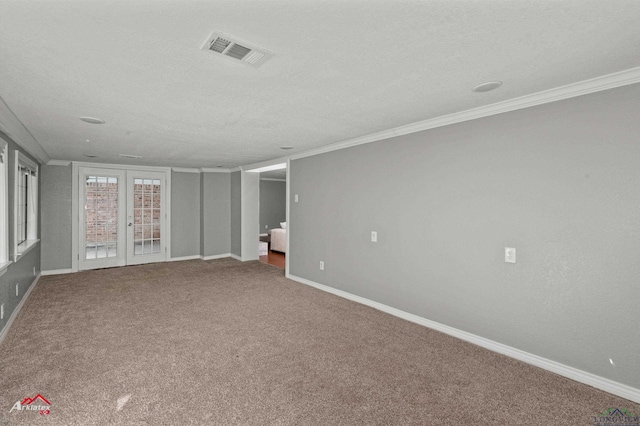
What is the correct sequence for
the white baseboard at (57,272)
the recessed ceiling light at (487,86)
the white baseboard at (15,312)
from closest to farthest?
the recessed ceiling light at (487,86) → the white baseboard at (15,312) → the white baseboard at (57,272)

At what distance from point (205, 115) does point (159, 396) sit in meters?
2.45

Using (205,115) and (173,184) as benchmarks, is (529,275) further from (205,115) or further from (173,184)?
(173,184)

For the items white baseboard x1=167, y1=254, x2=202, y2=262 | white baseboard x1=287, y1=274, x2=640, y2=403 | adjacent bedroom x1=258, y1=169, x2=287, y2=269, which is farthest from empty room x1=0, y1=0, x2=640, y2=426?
adjacent bedroom x1=258, y1=169, x2=287, y2=269

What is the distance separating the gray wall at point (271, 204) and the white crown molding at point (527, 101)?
8.29 metres

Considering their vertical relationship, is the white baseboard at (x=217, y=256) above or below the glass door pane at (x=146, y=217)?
below

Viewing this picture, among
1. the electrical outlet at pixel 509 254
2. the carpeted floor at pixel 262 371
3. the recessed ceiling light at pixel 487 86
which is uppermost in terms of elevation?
the recessed ceiling light at pixel 487 86

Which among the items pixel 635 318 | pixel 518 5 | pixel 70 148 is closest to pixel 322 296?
pixel 635 318

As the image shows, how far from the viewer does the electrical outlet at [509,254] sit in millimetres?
2748

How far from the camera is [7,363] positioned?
8.57ft

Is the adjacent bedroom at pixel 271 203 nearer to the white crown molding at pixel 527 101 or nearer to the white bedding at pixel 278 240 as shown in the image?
the white bedding at pixel 278 240

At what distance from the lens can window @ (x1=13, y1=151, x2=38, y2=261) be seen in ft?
13.6

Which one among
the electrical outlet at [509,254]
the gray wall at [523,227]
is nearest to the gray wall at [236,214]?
the gray wall at [523,227]

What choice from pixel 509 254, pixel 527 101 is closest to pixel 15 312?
pixel 509 254

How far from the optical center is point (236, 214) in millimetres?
7508
